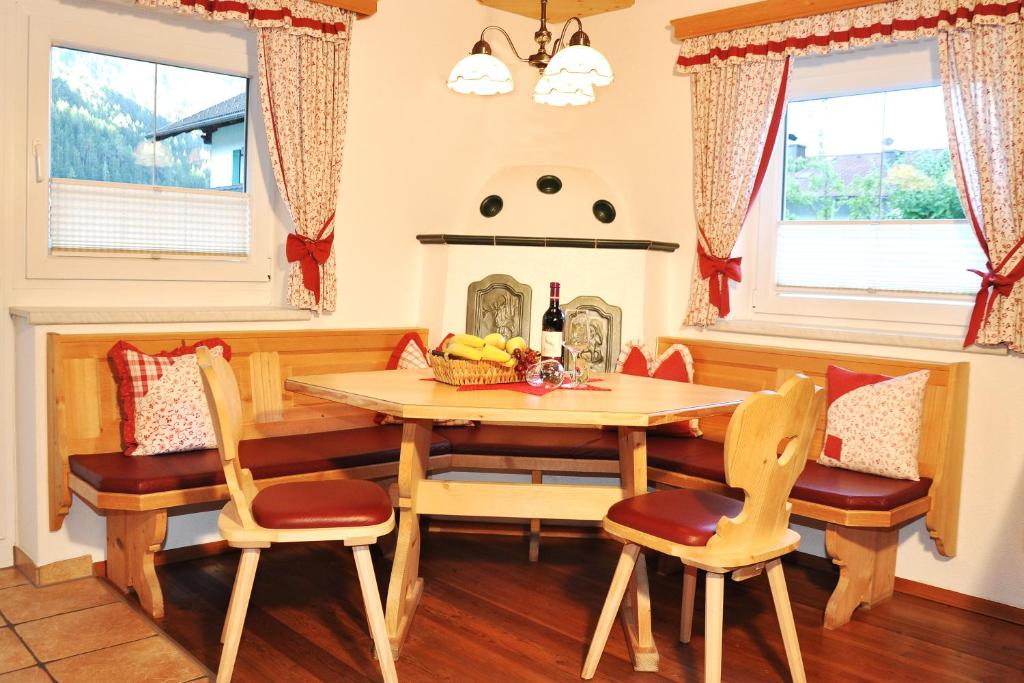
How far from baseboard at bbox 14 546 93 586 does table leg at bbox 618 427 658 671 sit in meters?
2.08

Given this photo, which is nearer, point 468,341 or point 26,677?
point 26,677

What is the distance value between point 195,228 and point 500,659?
7.53ft

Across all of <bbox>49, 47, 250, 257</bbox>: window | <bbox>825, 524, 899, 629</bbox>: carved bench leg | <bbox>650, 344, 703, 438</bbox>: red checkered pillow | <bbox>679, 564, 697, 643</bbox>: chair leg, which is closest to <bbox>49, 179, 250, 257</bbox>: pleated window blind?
<bbox>49, 47, 250, 257</bbox>: window

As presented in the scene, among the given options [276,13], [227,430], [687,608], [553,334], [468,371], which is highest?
[276,13]

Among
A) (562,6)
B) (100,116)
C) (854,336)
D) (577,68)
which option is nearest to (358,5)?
(562,6)

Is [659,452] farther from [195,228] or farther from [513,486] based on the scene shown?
[195,228]

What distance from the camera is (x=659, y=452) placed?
3986 mm

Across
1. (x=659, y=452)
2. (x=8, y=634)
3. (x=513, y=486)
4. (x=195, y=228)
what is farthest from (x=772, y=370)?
(x=8, y=634)

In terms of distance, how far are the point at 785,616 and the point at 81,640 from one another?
86.5 inches

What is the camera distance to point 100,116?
388 cm

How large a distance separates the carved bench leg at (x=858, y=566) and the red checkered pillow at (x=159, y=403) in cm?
237

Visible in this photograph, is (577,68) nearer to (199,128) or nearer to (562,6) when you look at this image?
(199,128)

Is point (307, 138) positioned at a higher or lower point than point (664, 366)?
higher

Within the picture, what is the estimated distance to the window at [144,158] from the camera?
381 centimetres
